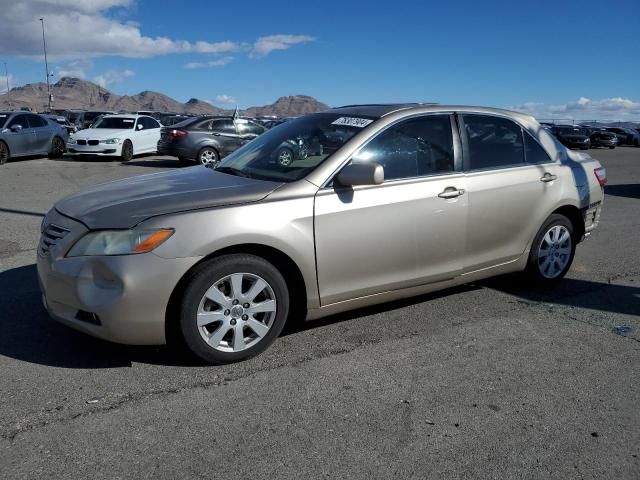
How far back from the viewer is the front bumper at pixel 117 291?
3354 mm

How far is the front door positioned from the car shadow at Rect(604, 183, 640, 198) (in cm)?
990

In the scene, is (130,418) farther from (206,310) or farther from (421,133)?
(421,133)

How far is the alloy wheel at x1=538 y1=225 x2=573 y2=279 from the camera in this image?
5238 millimetres

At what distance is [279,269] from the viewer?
3.86m

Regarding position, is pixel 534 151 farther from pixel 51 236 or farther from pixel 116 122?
pixel 116 122

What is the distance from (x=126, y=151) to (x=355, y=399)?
1728 cm

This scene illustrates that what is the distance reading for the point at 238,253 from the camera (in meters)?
3.64

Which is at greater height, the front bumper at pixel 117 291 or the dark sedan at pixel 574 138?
the dark sedan at pixel 574 138

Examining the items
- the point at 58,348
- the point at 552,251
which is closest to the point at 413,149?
the point at 552,251

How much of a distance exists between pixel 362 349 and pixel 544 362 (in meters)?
1.20

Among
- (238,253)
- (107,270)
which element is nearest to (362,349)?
(238,253)

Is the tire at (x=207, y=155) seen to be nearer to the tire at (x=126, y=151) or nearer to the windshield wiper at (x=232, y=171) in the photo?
the tire at (x=126, y=151)

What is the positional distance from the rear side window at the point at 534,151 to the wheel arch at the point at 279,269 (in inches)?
98.2

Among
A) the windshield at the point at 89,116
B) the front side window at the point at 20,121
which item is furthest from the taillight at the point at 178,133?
the windshield at the point at 89,116
